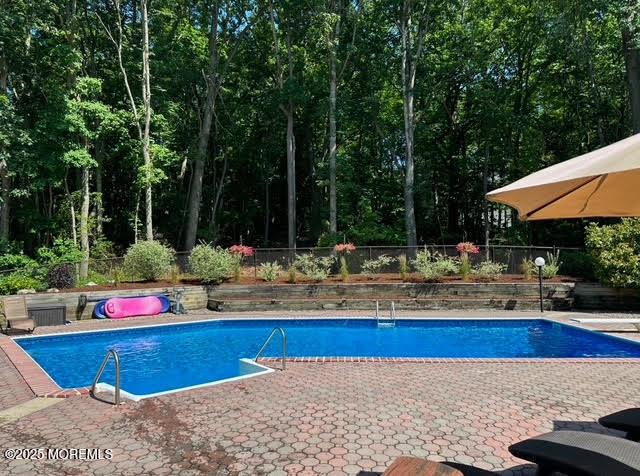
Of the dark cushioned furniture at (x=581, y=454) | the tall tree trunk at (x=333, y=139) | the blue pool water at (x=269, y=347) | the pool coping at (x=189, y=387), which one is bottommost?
the blue pool water at (x=269, y=347)

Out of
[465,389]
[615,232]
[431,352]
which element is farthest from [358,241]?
[465,389]

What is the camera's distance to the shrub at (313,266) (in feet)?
50.7

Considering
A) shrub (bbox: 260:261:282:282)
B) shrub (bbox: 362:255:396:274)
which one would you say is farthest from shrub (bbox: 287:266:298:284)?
shrub (bbox: 362:255:396:274)

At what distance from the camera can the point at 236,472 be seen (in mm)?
3637

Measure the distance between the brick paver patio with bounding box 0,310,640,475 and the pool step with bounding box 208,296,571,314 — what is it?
23.8 feet

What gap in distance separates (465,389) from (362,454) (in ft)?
8.22

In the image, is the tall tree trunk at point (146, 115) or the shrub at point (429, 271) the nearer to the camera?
the shrub at point (429, 271)

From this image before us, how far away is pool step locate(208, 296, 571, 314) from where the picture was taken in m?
13.9

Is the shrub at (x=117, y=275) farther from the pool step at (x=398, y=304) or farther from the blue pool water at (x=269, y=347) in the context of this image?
the blue pool water at (x=269, y=347)

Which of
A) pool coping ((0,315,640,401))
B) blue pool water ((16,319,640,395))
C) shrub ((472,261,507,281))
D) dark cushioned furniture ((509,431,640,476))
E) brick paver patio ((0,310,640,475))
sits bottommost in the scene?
blue pool water ((16,319,640,395))

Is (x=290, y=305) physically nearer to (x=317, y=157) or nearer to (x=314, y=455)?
(x=314, y=455)

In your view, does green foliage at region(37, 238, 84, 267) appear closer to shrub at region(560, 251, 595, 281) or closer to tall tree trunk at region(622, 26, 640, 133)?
shrub at region(560, 251, 595, 281)

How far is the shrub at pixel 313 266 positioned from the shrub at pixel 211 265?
2.27 m

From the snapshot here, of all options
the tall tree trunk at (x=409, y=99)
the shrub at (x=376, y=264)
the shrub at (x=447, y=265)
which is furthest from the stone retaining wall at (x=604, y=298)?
the tall tree trunk at (x=409, y=99)
